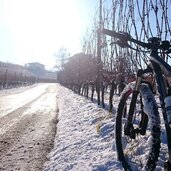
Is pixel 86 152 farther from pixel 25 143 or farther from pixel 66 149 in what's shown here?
pixel 25 143

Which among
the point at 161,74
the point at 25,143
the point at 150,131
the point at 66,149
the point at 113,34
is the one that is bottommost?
the point at 25,143

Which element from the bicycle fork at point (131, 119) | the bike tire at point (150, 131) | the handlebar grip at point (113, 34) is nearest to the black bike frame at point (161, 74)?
the bike tire at point (150, 131)

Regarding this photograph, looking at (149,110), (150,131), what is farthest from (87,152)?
(149,110)

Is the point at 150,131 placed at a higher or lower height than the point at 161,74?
lower

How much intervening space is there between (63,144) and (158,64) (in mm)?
3542

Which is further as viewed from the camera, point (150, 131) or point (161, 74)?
point (150, 131)

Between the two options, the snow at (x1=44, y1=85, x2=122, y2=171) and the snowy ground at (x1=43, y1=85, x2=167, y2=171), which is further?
the snow at (x1=44, y1=85, x2=122, y2=171)

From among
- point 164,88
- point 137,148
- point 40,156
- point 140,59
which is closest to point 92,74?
point 140,59

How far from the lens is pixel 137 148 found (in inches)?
162

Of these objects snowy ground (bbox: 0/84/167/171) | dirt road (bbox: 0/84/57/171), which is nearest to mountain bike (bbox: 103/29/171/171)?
snowy ground (bbox: 0/84/167/171)

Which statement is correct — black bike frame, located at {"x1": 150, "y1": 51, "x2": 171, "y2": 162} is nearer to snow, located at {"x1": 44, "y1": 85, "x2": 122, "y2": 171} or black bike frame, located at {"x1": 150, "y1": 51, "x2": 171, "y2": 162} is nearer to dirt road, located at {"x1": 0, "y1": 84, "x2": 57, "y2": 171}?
snow, located at {"x1": 44, "y1": 85, "x2": 122, "y2": 171}

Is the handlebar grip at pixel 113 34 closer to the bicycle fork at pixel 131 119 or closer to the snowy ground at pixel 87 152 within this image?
the bicycle fork at pixel 131 119

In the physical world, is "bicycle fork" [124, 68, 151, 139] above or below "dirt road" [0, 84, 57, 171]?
above

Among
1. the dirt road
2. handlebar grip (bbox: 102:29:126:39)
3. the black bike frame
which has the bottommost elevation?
the dirt road
